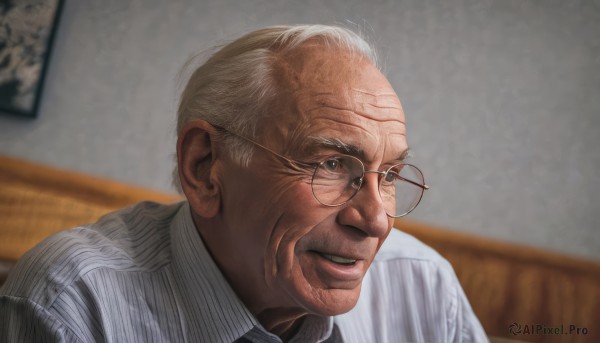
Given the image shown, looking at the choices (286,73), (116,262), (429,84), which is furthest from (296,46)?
(429,84)

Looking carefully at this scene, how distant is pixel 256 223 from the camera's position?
117cm

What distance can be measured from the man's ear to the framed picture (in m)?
1.28

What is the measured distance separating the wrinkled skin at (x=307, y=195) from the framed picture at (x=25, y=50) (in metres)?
1.36

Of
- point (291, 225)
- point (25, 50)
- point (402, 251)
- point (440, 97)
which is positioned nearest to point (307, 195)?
point (291, 225)

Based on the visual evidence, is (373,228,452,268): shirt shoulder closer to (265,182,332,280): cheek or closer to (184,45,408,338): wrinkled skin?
(184,45,408,338): wrinkled skin

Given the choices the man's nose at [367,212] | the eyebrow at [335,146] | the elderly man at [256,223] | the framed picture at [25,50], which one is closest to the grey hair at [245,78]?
the elderly man at [256,223]

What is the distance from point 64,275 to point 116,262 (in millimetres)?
112

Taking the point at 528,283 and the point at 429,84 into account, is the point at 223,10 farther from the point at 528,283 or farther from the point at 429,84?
the point at 528,283

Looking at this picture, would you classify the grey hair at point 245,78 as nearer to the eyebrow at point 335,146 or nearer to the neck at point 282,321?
the eyebrow at point 335,146

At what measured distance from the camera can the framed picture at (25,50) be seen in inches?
88.6

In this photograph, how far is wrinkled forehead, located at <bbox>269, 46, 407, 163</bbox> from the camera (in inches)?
45.3

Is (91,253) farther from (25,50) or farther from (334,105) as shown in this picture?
(25,50)

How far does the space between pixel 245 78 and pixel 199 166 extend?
206 mm

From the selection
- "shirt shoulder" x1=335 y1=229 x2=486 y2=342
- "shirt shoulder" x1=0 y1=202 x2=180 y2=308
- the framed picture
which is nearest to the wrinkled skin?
"shirt shoulder" x1=0 y1=202 x2=180 y2=308
